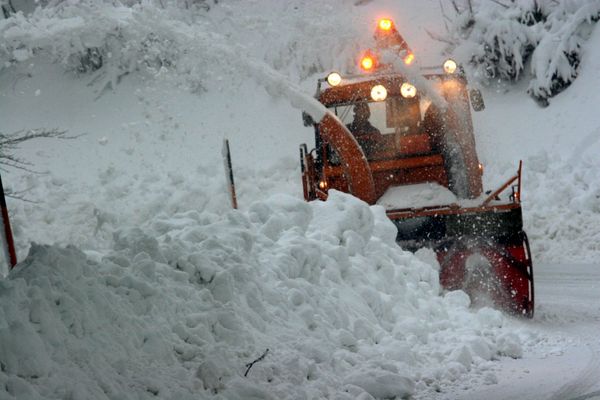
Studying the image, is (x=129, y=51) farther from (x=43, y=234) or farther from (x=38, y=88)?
(x=43, y=234)

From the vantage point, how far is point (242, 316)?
5.38 meters

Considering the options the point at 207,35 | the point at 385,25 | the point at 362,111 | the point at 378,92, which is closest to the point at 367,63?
the point at 385,25

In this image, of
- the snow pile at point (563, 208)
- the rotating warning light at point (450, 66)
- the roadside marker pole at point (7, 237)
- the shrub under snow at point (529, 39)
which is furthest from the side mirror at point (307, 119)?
the shrub under snow at point (529, 39)

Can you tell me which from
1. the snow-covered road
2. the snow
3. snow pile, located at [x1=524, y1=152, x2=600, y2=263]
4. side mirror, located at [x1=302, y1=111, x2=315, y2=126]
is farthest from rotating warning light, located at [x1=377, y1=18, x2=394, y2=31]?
snow pile, located at [x1=524, y1=152, x2=600, y2=263]

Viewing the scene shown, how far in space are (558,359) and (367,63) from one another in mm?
5620

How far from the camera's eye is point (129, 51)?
875 inches

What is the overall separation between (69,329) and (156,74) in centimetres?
1886

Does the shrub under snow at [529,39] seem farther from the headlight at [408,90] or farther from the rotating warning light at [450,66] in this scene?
the headlight at [408,90]

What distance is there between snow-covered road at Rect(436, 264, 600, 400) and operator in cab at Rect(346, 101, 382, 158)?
2.76 metres

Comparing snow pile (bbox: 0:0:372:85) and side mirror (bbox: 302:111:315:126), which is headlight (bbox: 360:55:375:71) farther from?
snow pile (bbox: 0:0:372:85)

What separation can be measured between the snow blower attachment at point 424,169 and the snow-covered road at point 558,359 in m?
0.58

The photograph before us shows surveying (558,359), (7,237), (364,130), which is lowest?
(558,359)

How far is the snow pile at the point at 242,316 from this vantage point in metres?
4.17

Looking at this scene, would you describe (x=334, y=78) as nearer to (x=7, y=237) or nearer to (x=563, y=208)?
(x=7, y=237)
